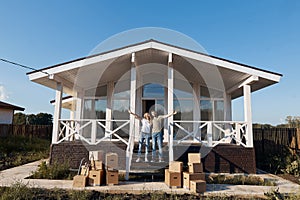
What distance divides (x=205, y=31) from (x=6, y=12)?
729 cm

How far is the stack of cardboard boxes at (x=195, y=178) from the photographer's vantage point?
3904 millimetres

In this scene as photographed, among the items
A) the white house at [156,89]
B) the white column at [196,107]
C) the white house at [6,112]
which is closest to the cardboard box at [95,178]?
the white house at [156,89]

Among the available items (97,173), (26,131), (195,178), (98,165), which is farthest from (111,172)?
(26,131)

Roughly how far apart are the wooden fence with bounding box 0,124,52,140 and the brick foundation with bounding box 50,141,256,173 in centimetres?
853

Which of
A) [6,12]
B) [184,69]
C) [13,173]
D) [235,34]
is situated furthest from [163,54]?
[13,173]

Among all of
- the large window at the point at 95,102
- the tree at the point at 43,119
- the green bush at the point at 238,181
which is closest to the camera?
the green bush at the point at 238,181

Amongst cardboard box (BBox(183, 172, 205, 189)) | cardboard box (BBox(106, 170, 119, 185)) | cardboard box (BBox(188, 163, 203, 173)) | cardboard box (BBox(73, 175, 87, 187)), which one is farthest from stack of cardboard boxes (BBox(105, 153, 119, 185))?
cardboard box (BBox(188, 163, 203, 173))

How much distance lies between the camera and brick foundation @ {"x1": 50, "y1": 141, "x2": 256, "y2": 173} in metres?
5.66

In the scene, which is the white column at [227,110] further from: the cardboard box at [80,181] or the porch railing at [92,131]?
the cardboard box at [80,181]

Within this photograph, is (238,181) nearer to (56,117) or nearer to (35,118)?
(56,117)

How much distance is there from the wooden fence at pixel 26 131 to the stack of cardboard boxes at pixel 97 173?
405 inches

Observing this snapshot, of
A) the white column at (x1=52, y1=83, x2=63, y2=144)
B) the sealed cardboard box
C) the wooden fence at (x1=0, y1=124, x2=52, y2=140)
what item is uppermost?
the white column at (x1=52, y1=83, x2=63, y2=144)

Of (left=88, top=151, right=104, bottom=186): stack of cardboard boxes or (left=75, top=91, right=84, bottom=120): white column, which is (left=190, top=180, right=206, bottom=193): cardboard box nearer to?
(left=88, top=151, right=104, bottom=186): stack of cardboard boxes

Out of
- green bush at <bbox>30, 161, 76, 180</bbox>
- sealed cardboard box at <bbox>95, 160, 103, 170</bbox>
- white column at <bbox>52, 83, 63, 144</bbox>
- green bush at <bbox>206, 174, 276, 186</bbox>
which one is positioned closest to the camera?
sealed cardboard box at <bbox>95, 160, 103, 170</bbox>
